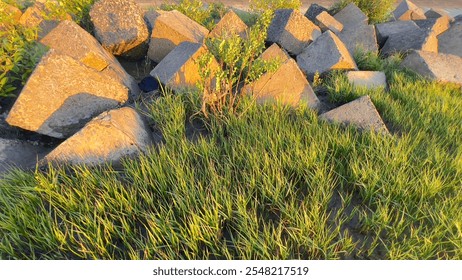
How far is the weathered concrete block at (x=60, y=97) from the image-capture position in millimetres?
2646

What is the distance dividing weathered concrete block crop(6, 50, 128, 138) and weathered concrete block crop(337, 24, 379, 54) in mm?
3438

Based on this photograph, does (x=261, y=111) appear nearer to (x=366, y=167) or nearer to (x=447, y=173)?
(x=366, y=167)

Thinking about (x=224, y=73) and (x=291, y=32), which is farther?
(x=291, y=32)

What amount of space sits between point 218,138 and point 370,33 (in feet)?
11.0

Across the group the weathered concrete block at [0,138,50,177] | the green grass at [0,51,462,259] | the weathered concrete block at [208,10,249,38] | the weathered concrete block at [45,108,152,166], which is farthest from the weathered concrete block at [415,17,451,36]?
the weathered concrete block at [0,138,50,177]

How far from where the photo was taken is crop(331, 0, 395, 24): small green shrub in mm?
6418

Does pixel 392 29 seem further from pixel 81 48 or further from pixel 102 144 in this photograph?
pixel 102 144

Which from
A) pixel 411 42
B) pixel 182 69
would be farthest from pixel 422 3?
pixel 182 69

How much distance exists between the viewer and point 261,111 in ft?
9.53

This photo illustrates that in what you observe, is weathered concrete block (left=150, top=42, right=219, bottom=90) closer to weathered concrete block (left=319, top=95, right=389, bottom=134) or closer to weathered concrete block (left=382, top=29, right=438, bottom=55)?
weathered concrete block (left=319, top=95, right=389, bottom=134)

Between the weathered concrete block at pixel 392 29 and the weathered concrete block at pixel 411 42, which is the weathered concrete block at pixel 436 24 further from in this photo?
the weathered concrete block at pixel 411 42

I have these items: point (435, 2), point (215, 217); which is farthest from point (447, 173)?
point (435, 2)

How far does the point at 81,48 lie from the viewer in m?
3.22

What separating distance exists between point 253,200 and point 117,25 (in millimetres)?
→ 2842
